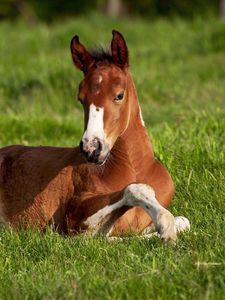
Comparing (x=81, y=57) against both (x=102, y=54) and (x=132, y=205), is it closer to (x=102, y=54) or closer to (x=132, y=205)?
(x=102, y=54)

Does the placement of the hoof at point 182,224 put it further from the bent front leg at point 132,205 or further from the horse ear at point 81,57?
the horse ear at point 81,57

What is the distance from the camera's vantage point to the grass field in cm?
541

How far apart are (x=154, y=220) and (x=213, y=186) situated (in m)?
1.41

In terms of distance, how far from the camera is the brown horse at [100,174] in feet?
21.7

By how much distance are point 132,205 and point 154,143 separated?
207 centimetres

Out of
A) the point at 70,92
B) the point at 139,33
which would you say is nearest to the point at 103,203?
the point at 70,92

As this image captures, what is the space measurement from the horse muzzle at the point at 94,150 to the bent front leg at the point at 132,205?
32 centimetres

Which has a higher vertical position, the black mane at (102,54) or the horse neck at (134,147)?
the black mane at (102,54)

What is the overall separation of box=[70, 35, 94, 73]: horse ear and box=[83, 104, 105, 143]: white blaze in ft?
1.53

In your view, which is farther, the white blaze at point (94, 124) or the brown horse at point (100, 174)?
the brown horse at point (100, 174)

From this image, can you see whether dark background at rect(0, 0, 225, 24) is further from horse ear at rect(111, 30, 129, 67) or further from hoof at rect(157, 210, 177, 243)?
hoof at rect(157, 210, 177, 243)

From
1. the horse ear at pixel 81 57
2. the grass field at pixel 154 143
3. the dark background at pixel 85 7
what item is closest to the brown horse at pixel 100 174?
the horse ear at pixel 81 57

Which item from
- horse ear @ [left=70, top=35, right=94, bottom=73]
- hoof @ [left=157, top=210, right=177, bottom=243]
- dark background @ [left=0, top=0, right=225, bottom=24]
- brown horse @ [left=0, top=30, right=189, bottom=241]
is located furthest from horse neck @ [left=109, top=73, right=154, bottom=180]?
dark background @ [left=0, top=0, right=225, bottom=24]

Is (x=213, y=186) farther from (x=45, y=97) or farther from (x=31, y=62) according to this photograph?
(x=31, y=62)
